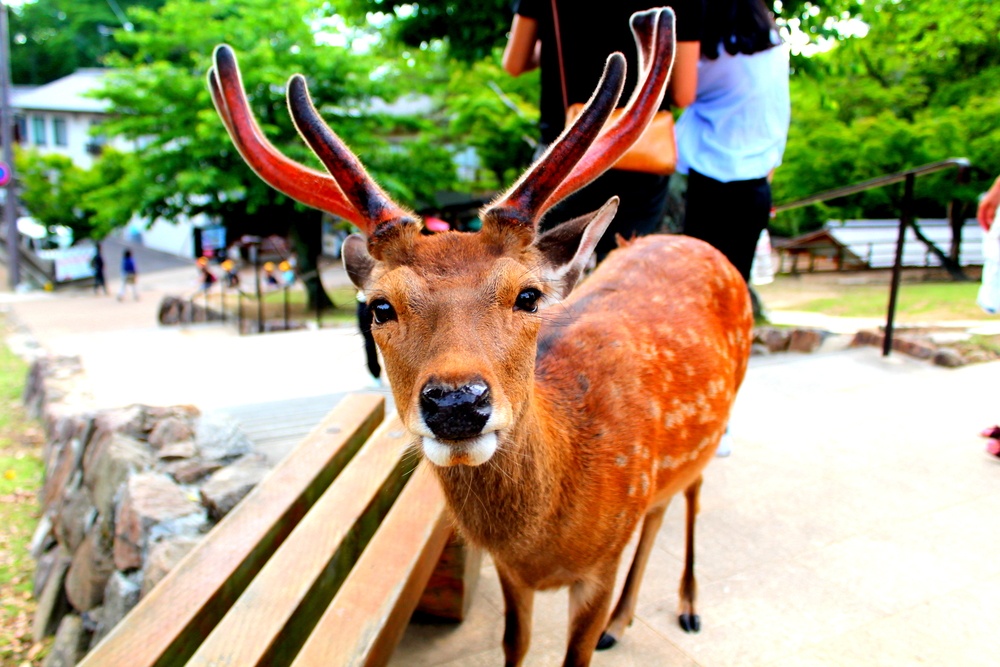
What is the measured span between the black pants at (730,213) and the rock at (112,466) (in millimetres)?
3202

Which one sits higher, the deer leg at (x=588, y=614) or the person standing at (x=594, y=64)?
the person standing at (x=594, y=64)

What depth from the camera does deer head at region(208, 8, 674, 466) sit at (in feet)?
5.76

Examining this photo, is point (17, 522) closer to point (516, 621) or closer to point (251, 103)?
point (516, 621)

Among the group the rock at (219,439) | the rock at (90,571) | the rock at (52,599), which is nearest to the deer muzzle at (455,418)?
the rock at (219,439)

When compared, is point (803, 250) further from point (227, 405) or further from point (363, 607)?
point (363, 607)

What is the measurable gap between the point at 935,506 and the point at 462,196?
2484 centimetres

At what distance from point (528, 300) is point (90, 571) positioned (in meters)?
3.40

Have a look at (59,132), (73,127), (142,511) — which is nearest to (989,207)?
(142,511)

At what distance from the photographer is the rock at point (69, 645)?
13.0 ft

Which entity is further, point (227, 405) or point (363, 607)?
point (227, 405)

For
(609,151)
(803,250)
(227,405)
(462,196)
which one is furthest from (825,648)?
(462,196)

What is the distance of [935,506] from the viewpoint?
3.41 metres

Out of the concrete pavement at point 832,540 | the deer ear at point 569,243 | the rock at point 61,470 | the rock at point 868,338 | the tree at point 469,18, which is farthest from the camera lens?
the tree at point 469,18

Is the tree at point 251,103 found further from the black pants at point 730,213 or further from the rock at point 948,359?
the black pants at point 730,213
